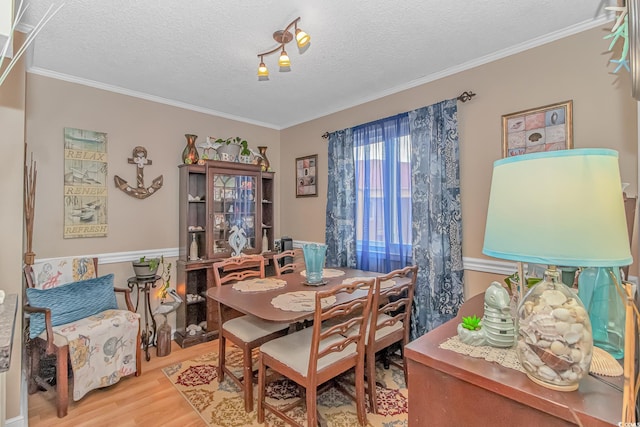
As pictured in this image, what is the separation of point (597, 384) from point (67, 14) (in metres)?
3.06

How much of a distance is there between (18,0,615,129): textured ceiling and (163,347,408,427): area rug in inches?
98.7

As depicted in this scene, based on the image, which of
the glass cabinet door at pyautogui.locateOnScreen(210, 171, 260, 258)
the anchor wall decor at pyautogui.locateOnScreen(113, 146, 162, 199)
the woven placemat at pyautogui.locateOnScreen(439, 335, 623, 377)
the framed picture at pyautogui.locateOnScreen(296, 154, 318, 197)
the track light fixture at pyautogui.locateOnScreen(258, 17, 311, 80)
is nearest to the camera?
the woven placemat at pyautogui.locateOnScreen(439, 335, 623, 377)

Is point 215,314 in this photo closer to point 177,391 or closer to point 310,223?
point 177,391

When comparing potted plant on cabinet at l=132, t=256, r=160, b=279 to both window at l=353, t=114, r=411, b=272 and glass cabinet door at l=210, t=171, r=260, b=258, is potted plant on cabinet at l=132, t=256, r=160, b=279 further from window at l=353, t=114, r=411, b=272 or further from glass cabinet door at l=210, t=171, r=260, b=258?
window at l=353, t=114, r=411, b=272

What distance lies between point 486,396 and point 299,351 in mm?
1195

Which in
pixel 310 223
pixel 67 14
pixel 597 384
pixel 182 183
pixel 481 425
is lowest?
pixel 481 425

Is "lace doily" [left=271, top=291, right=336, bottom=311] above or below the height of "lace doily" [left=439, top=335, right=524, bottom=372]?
below

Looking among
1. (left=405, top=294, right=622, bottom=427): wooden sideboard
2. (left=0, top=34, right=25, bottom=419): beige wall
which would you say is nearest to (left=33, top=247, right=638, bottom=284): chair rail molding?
(left=0, top=34, right=25, bottom=419): beige wall

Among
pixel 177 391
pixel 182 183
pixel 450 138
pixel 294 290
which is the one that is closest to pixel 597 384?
pixel 294 290

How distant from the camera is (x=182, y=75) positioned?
2.75m

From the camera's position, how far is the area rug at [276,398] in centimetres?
199

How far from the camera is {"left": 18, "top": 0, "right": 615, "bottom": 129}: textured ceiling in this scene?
6.10ft

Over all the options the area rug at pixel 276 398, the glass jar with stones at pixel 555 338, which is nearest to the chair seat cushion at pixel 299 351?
the area rug at pixel 276 398

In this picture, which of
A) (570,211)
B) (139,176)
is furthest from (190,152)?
(570,211)
